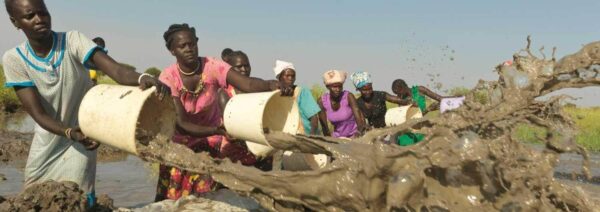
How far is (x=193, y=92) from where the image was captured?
141 inches

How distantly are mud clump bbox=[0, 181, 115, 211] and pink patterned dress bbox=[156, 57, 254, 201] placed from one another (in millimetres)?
792

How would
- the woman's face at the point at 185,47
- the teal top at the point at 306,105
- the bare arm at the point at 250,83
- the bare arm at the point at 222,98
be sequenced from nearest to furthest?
the bare arm at the point at 250,83
the woman's face at the point at 185,47
the bare arm at the point at 222,98
the teal top at the point at 306,105

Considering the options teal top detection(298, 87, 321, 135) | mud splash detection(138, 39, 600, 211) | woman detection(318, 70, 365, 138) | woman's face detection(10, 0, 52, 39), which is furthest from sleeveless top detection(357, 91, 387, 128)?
woman's face detection(10, 0, 52, 39)

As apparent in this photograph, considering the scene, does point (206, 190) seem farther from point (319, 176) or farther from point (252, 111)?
point (319, 176)

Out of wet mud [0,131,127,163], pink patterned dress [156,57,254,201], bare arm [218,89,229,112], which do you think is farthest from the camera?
wet mud [0,131,127,163]

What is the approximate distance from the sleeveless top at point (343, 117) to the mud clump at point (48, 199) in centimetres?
339

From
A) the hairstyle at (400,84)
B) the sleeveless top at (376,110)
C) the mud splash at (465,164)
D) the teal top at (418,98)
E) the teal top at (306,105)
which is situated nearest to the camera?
the mud splash at (465,164)

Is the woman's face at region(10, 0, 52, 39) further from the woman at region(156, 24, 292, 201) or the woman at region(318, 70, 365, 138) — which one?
the woman at region(318, 70, 365, 138)

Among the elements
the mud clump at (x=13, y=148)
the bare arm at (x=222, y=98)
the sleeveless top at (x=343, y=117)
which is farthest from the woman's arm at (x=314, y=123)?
the mud clump at (x=13, y=148)

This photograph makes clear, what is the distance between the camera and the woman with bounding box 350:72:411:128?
631 cm

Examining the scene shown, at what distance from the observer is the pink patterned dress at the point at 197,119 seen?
359cm

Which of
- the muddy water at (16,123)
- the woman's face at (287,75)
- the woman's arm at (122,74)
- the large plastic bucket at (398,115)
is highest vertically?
the woman's arm at (122,74)

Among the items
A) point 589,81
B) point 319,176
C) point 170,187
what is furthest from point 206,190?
point 589,81

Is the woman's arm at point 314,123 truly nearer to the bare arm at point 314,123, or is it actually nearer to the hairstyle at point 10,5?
the bare arm at point 314,123
